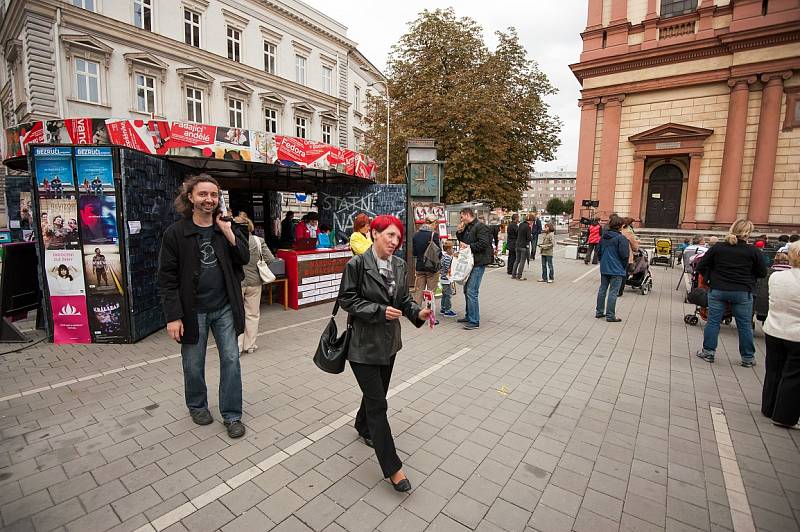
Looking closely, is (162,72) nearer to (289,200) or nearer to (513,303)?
(289,200)

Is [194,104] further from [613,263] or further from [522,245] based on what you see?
[613,263]

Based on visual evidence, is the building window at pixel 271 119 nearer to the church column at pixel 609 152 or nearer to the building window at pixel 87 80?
the building window at pixel 87 80

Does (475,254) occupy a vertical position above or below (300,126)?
below

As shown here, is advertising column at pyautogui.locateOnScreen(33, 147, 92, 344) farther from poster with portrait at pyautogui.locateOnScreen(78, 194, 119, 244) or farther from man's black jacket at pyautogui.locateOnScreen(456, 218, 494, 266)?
man's black jacket at pyautogui.locateOnScreen(456, 218, 494, 266)

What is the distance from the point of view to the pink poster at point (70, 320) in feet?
18.9

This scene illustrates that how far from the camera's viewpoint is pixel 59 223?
5648 millimetres

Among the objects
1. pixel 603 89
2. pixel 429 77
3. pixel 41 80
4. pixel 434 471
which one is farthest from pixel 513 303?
pixel 41 80

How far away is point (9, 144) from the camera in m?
6.07

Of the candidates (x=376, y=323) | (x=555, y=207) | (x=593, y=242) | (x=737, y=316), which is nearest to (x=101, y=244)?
(x=376, y=323)

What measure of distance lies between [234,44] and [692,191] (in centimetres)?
2774

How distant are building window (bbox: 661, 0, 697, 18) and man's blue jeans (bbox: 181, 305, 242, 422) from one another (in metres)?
26.4

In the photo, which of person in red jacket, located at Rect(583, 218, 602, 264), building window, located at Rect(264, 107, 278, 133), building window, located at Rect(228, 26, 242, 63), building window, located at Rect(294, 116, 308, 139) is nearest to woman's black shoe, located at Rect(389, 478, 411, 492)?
person in red jacket, located at Rect(583, 218, 602, 264)

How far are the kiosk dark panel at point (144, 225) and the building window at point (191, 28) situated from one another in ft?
69.5

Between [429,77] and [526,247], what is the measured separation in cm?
1294
